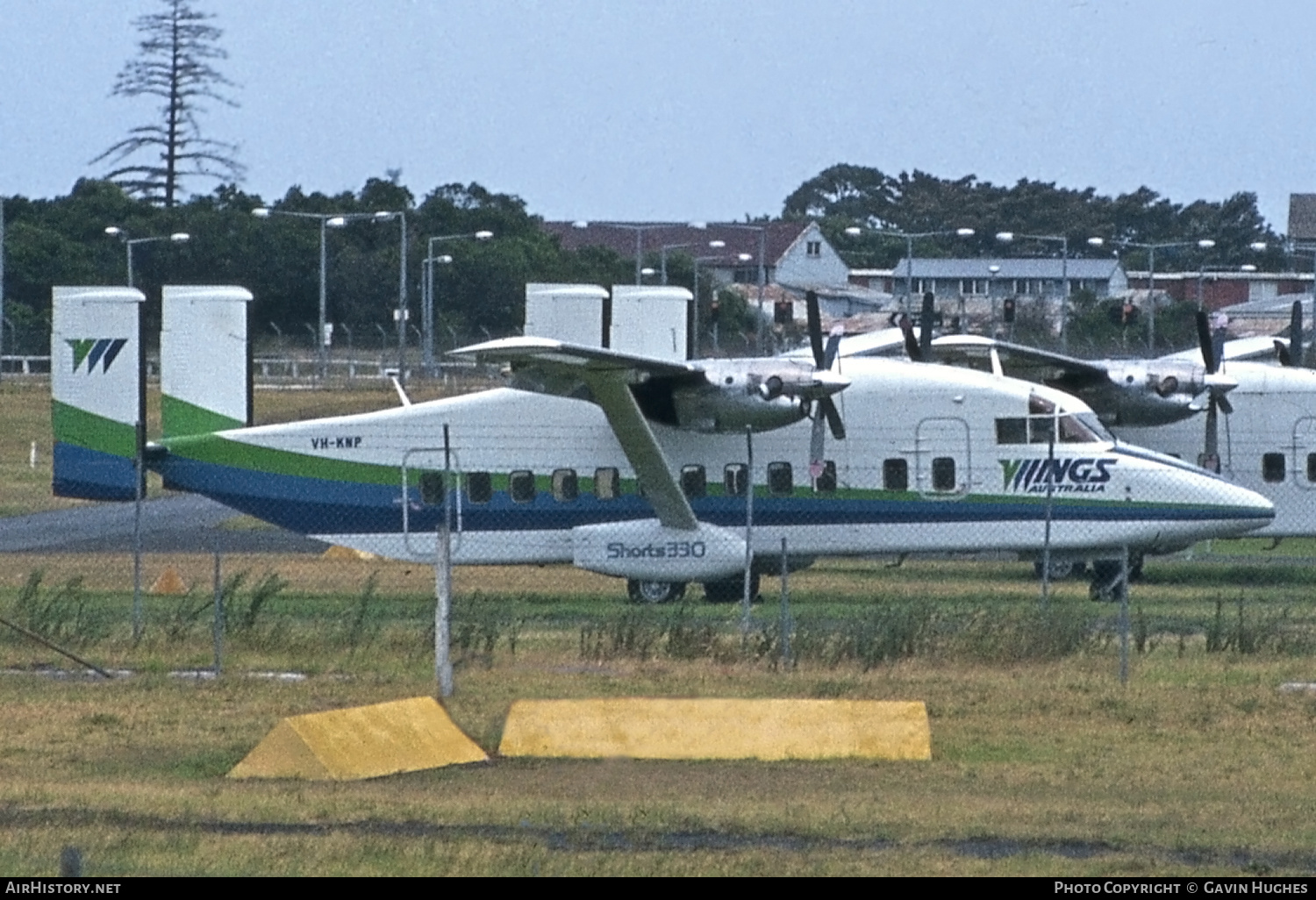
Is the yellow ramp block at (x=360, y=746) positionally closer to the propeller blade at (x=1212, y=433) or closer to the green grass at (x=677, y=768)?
the green grass at (x=677, y=768)

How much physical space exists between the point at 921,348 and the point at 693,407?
16.5 feet

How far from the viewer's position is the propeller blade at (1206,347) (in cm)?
2970

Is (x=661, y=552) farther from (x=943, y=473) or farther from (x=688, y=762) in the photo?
(x=688, y=762)

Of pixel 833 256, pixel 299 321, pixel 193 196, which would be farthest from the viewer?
pixel 833 256

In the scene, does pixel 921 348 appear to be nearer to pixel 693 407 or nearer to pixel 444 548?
pixel 693 407

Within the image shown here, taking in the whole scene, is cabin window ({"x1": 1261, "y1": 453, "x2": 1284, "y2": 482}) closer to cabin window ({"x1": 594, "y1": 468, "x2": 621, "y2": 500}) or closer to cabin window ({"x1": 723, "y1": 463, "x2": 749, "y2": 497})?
cabin window ({"x1": 723, "y1": 463, "x2": 749, "y2": 497})

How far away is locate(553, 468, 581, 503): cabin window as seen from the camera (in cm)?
2794

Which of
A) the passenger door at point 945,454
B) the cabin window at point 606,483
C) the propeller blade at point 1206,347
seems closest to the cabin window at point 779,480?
the passenger door at point 945,454

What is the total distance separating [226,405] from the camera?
28.5 m

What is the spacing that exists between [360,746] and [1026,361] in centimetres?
1876

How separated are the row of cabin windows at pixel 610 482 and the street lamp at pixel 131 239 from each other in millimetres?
32173

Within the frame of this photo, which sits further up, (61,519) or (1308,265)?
(1308,265)

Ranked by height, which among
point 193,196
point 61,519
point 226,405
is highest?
point 193,196

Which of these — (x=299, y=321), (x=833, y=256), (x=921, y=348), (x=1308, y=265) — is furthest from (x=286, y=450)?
(x=1308, y=265)
